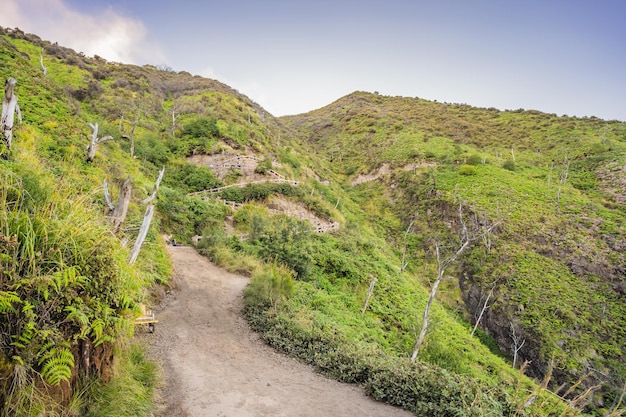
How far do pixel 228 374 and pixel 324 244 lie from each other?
15547 millimetres

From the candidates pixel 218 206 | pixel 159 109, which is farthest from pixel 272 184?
pixel 159 109

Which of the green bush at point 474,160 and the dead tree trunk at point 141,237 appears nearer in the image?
the dead tree trunk at point 141,237

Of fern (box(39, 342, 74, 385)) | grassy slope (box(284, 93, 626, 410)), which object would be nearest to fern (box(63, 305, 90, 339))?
fern (box(39, 342, 74, 385))

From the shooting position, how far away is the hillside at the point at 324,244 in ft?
12.6

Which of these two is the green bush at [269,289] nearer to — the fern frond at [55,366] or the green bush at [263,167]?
the fern frond at [55,366]

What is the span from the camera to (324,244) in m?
23.2

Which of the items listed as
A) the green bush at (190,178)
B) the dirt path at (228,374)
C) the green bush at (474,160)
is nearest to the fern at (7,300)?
the dirt path at (228,374)

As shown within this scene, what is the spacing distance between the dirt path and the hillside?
62 cm

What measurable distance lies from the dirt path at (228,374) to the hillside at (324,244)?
0.62 m

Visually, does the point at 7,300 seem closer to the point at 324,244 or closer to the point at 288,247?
the point at 288,247

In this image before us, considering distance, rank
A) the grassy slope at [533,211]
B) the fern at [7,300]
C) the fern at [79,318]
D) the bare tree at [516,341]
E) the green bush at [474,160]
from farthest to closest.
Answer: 1. the green bush at [474,160]
2. the grassy slope at [533,211]
3. the bare tree at [516,341]
4. the fern at [79,318]
5. the fern at [7,300]

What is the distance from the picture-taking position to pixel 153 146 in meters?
31.4

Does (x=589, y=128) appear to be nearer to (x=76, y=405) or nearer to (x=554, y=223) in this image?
(x=554, y=223)

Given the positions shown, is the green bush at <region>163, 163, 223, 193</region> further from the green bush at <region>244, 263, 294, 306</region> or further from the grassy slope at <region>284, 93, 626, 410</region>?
the grassy slope at <region>284, 93, 626, 410</region>
